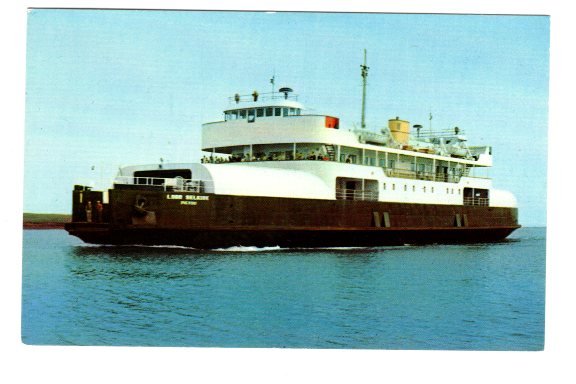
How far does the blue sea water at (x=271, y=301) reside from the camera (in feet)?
46.1

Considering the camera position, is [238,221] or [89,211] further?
[238,221]

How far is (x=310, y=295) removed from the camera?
17234 millimetres

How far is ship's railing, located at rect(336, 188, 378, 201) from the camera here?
95.3 feet

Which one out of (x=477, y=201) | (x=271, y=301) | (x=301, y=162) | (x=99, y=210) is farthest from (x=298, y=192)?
(x=477, y=201)

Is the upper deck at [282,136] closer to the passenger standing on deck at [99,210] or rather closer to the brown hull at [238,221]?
the brown hull at [238,221]

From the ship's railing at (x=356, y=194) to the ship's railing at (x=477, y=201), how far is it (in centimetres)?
867

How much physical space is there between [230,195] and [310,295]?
745 centimetres

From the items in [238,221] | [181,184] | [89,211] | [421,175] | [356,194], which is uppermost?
[421,175]

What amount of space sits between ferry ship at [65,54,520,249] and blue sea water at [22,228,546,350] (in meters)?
1.03

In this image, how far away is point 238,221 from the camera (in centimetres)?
2398

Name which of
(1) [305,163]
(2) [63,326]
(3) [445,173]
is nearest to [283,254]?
(1) [305,163]

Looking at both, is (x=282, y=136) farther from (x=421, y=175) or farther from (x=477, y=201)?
(x=477, y=201)

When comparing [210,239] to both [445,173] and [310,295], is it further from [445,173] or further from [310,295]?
[445,173]

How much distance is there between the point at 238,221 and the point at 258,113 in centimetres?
683
